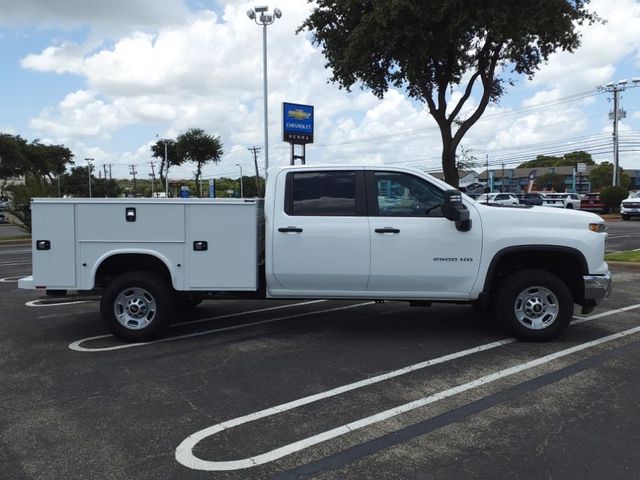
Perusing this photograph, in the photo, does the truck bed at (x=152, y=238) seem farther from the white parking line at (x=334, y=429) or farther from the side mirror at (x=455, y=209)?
the side mirror at (x=455, y=209)

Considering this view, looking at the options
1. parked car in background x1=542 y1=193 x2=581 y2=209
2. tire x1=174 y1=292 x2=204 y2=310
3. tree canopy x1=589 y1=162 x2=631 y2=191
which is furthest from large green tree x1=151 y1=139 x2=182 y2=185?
tree canopy x1=589 y1=162 x2=631 y2=191

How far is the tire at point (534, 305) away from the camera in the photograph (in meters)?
5.99

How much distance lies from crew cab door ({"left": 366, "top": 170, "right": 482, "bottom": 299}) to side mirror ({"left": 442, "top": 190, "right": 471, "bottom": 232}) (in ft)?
0.40

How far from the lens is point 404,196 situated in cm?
609

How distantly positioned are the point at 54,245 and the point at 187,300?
76.1 inches

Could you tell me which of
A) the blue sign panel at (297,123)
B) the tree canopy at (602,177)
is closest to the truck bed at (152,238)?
the blue sign panel at (297,123)

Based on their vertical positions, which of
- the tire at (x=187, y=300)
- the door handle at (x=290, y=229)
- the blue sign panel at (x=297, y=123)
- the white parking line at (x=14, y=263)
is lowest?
the white parking line at (x=14, y=263)

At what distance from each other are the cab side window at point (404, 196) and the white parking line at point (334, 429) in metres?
1.58

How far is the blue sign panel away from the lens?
24000 mm

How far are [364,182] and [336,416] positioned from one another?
110 inches

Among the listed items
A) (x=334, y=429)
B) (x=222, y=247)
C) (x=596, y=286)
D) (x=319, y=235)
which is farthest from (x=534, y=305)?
(x=222, y=247)

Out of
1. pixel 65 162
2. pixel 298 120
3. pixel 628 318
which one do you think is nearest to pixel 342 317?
pixel 628 318

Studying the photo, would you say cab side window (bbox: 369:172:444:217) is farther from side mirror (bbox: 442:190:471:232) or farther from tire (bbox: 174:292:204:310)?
tire (bbox: 174:292:204:310)

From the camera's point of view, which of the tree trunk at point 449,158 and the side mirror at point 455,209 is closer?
the side mirror at point 455,209
